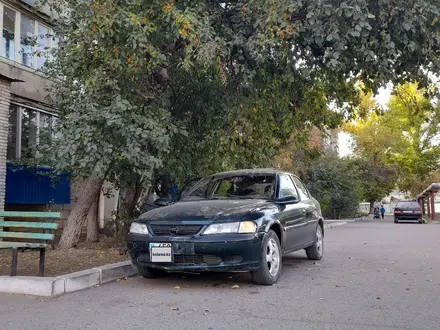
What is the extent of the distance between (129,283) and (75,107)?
3.03 meters

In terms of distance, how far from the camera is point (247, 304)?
5.49 meters

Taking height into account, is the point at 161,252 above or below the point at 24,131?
below

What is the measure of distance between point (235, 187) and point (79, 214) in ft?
13.7

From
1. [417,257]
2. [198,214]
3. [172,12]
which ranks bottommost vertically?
[417,257]

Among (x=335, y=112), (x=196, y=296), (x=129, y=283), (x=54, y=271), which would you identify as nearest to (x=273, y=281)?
(x=196, y=296)

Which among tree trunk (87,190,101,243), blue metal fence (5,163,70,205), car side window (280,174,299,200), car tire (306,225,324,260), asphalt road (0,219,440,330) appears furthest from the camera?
blue metal fence (5,163,70,205)

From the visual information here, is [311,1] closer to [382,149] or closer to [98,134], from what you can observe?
[98,134]

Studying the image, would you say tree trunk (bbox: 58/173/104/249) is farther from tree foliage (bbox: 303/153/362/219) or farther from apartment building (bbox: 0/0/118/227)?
tree foliage (bbox: 303/153/362/219)

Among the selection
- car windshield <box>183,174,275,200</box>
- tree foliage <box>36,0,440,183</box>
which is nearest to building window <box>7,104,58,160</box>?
tree foliage <box>36,0,440,183</box>

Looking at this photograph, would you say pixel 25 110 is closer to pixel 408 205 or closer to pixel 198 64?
pixel 198 64

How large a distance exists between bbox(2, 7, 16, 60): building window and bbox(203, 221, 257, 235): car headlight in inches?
409

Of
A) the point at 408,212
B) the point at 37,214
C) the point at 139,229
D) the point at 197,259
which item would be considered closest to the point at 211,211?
the point at 197,259

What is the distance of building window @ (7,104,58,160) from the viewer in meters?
13.7

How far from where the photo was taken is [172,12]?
7.72 metres
